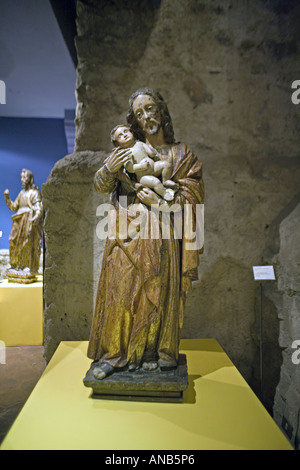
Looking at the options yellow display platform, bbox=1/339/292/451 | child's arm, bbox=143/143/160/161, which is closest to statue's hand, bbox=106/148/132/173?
child's arm, bbox=143/143/160/161

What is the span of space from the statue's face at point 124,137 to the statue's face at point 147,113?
19cm

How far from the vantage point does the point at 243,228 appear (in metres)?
2.65

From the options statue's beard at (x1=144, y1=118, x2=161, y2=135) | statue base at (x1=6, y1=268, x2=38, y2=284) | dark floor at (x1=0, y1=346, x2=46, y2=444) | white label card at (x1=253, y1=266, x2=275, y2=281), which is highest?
statue's beard at (x1=144, y1=118, x2=161, y2=135)

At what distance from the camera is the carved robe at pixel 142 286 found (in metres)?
1.64

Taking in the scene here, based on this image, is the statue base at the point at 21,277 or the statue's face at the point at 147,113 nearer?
the statue's face at the point at 147,113

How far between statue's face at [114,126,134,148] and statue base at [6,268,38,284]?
3519 mm

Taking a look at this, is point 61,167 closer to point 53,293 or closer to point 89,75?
point 89,75

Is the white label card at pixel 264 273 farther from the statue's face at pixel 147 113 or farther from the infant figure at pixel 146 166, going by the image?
the statue's face at pixel 147 113

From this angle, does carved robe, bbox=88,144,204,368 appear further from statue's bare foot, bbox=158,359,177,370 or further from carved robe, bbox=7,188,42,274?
carved robe, bbox=7,188,42,274

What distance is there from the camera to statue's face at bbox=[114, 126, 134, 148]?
1.66 meters

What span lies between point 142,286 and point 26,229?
388cm

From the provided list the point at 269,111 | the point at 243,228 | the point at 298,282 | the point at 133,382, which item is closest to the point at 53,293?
the point at 133,382

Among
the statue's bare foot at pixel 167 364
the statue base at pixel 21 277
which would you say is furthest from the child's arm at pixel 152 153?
the statue base at pixel 21 277
